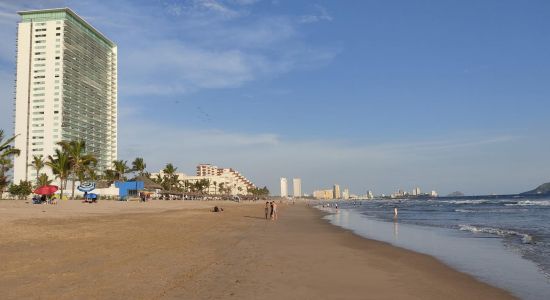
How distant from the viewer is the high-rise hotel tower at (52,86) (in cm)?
14900

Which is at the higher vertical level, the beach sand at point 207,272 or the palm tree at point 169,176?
the palm tree at point 169,176

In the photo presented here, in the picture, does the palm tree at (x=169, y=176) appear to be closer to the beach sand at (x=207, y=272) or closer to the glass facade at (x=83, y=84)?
the glass facade at (x=83, y=84)

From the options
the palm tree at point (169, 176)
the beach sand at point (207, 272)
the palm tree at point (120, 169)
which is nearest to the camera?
the beach sand at point (207, 272)

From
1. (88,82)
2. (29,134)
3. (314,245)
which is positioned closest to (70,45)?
(88,82)

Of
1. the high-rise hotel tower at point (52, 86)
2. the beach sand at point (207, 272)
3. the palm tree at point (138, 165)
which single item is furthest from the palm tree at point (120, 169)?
the beach sand at point (207, 272)

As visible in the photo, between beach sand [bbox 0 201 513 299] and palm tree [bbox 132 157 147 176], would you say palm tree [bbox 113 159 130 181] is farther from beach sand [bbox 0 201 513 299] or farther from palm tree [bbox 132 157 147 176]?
beach sand [bbox 0 201 513 299]

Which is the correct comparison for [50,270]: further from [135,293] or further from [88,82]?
[88,82]

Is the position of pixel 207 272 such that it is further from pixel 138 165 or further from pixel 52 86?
pixel 52 86

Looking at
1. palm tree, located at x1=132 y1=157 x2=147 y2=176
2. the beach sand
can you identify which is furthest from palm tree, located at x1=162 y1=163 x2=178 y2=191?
the beach sand

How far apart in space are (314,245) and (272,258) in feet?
15.8

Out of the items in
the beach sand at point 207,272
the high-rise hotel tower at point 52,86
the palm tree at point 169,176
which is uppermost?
the high-rise hotel tower at point 52,86

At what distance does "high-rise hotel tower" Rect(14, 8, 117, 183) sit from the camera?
149000mm

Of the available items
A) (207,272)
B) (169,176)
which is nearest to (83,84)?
(169,176)

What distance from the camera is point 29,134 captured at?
150000 millimetres
